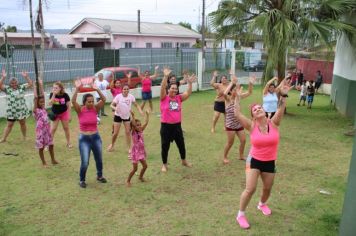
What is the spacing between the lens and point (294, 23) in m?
11.5

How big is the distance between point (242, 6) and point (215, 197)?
344 inches

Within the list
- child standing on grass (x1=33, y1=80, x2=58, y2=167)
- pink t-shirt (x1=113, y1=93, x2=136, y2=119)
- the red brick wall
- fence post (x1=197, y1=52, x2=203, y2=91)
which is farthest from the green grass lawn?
the red brick wall

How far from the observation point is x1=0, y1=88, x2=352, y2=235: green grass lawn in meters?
4.99

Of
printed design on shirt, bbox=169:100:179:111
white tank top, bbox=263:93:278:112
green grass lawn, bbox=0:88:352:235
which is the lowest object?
green grass lawn, bbox=0:88:352:235

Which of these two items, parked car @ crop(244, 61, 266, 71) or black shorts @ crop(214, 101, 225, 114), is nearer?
black shorts @ crop(214, 101, 225, 114)

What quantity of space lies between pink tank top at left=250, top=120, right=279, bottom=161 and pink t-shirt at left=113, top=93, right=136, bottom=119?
4.01 meters

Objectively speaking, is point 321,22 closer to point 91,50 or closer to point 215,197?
point 215,197

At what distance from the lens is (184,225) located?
502 cm

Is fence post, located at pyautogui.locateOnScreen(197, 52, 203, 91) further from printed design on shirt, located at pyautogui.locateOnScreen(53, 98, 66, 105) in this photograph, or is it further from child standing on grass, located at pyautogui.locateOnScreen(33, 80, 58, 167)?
child standing on grass, located at pyautogui.locateOnScreen(33, 80, 58, 167)

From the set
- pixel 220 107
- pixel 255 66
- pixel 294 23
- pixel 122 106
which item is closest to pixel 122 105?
pixel 122 106

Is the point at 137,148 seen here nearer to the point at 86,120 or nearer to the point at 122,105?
the point at 86,120

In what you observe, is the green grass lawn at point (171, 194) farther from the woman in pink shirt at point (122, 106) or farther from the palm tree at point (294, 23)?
the palm tree at point (294, 23)

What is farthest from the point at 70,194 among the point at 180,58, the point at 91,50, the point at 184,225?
the point at 180,58

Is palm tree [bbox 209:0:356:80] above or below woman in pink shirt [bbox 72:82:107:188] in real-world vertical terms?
above
